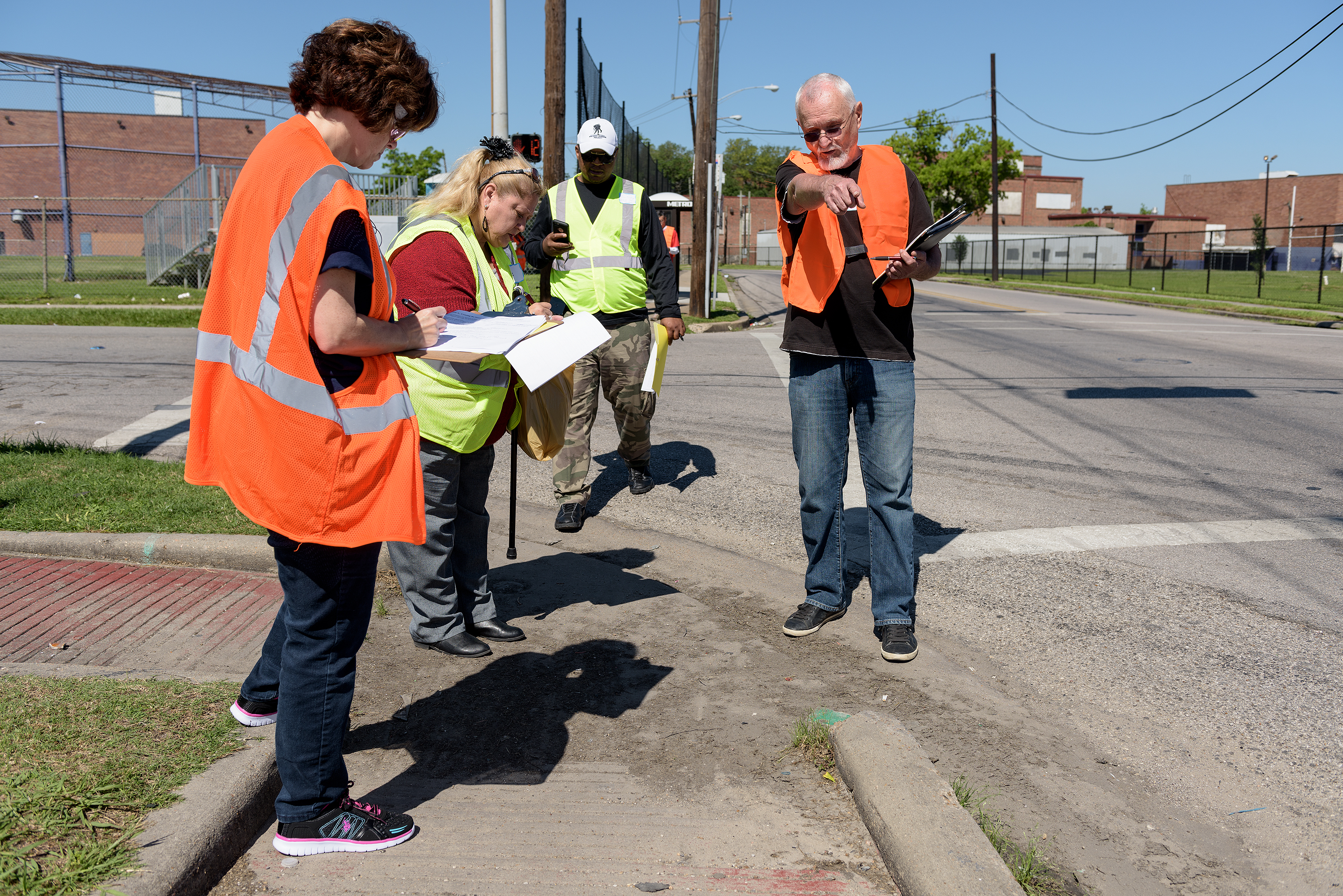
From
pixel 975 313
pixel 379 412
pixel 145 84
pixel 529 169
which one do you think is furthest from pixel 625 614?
pixel 145 84

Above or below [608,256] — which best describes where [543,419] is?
below

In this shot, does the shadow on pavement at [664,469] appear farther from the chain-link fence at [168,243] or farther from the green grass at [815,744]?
the chain-link fence at [168,243]

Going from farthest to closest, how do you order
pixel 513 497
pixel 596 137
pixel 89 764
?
pixel 596 137, pixel 513 497, pixel 89 764

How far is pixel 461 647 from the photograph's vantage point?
3.95 m

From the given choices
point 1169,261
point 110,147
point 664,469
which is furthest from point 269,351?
point 1169,261

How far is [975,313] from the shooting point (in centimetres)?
2253

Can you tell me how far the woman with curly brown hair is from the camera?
2.25 m

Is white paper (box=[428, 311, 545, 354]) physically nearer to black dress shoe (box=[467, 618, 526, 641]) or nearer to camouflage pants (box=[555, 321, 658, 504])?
black dress shoe (box=[467, 618, 526, 641])

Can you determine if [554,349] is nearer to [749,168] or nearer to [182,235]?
[182,235]

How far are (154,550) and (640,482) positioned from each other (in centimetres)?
288

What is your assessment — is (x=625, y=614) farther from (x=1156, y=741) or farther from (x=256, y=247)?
(x=256, y=247)

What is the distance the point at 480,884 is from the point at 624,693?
48.0 inches

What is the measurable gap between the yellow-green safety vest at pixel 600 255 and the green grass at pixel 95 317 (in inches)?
448

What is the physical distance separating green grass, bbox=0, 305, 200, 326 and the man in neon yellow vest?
11375mm
